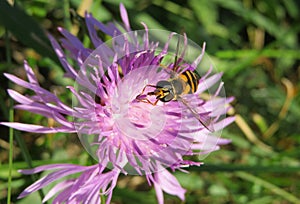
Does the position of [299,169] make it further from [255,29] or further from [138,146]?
[255,29]

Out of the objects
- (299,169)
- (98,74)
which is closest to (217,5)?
(299,169)

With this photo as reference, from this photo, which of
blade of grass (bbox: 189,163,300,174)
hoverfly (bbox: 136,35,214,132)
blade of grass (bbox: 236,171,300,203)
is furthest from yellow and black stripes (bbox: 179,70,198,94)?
blade of grass (bbox: 236,171,300,203)

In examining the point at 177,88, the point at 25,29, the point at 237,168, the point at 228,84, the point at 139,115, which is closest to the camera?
the point at 177,88

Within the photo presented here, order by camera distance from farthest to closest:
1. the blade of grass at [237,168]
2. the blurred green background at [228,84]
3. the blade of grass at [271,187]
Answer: the blade of grass at [271,187], the blurred green background at [228,84], the blade of grass at [237,168]

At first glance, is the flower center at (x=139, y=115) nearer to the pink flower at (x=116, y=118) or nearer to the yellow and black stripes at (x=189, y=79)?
the pink flower at (x=116, y=118)

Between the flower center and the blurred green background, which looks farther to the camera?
the blurred green background

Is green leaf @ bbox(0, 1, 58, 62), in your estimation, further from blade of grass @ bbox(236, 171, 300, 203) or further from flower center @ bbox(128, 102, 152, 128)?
blade of grass @ bbox(236, 171, 300, 203)

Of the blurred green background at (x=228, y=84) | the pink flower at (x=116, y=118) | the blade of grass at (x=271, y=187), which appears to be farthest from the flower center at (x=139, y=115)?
the blade of grass at (x=271, y=187)

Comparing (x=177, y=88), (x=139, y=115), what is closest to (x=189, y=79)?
(x=177, y=88)

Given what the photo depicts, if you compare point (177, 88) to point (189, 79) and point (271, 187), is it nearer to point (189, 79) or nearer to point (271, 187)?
point (189, 79)
